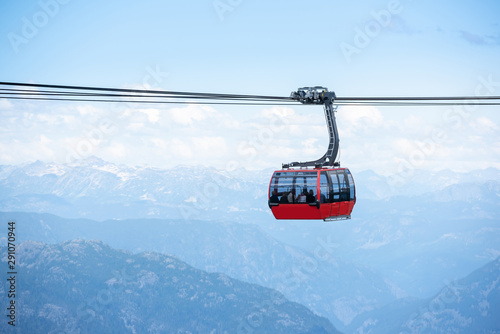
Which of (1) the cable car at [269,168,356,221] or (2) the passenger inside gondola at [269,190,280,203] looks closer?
(1) the cable car at [269,168,356,221]

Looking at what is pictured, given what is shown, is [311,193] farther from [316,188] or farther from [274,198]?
[274,198]

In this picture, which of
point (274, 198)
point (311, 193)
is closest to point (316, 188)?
point (311, 193)

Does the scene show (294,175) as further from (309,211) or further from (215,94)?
(215,94)

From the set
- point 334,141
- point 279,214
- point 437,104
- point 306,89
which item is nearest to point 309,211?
point 279,214

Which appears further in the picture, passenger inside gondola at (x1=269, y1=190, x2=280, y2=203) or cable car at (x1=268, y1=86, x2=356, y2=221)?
passenger inside gondola at (x1=269, y1=190, x2=280, y2=203)

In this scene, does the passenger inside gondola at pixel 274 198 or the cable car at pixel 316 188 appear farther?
the passenger inside gondola at pixel 274 198

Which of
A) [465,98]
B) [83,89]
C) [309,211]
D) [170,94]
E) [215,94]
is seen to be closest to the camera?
[83,89]

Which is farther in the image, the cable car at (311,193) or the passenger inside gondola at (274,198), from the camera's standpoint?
the passenger inside gondola at (274,198)
